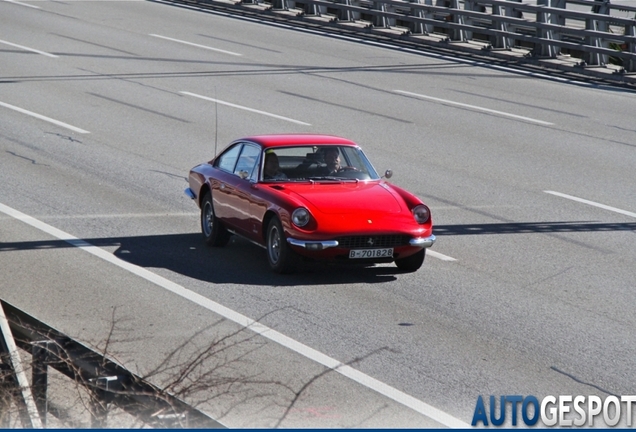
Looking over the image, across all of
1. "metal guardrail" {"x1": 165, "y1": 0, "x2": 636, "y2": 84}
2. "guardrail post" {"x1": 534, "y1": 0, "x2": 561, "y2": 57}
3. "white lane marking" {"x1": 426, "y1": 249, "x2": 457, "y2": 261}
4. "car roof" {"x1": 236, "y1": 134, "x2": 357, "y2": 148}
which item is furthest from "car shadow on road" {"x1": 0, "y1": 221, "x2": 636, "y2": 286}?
"guardrail post" {"x1": 534, "y1": 0, "x2": 561, "y2": 57}

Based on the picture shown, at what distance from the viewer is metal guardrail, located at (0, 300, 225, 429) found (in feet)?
16.7

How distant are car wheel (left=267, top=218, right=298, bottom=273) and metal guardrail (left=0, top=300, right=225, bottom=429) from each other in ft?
13.9

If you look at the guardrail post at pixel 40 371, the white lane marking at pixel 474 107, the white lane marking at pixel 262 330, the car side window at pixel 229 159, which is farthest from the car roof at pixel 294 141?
the white lane marking at pixel 474 107

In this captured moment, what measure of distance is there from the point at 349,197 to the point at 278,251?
3.10 ft

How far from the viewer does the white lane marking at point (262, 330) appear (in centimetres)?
700

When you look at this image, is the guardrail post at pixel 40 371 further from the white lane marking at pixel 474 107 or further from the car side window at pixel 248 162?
the white lane marking at pixel 474 107

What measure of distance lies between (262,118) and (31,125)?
14.9ft

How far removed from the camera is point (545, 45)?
28.0 m

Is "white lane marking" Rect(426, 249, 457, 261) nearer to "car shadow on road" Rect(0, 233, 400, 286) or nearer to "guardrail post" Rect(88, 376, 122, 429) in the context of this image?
"car shadow on road" Rect(0, 233, 400, 286)

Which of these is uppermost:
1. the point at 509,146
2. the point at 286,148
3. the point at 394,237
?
the point at 286,148

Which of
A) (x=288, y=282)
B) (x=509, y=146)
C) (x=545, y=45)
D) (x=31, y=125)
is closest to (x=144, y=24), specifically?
(x=545, y=45)

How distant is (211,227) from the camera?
12.0 meters

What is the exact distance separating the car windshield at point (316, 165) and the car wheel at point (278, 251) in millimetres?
746

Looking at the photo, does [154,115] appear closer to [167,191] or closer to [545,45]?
[167,191]
